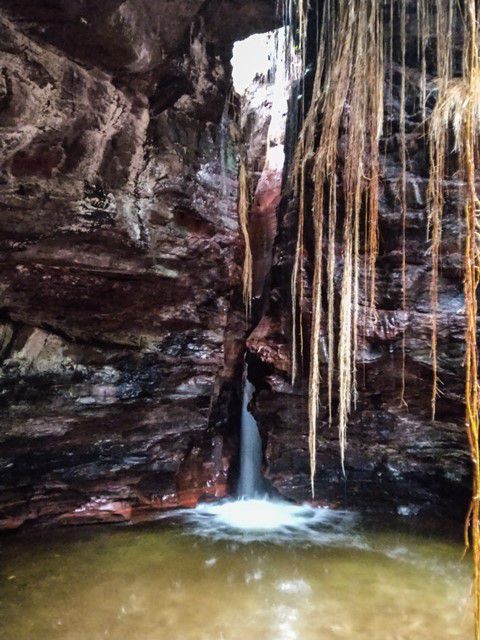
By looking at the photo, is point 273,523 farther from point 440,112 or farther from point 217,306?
point 440,112

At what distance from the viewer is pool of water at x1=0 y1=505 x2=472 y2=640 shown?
338 cm

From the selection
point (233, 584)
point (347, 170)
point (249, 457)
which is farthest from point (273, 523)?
point (347, 170)

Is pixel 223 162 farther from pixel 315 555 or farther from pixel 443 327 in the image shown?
pixel 315 555

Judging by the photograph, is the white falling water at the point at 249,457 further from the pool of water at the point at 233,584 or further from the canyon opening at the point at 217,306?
the pool of water at the point at 233,584

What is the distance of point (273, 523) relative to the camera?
6.22m

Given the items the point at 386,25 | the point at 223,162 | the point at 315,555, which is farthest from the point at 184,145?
the point at 315,555

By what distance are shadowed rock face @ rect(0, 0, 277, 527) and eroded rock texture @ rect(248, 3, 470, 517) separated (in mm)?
1382

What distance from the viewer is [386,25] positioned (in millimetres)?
7160

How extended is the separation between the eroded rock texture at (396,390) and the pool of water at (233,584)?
127cm

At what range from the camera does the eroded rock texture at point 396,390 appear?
6422mm

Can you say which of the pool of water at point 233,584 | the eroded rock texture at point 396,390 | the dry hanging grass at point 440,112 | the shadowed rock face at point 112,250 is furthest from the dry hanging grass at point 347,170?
the pool of water at point 233,584

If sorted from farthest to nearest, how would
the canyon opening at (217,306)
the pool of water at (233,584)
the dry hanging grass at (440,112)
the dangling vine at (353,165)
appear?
the dangling vine at (353,165)
the dry hanging grass at (440,112)
the canyon opening at (217,306)
the pool of water at (233,584)

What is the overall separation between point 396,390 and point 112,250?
475cm

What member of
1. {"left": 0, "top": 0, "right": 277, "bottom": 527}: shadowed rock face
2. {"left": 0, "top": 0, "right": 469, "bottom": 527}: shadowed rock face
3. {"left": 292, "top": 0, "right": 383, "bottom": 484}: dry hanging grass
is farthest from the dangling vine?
{"left": 0, "top": 0, "right": 277, "bottom": 527}: shadowed rock face
